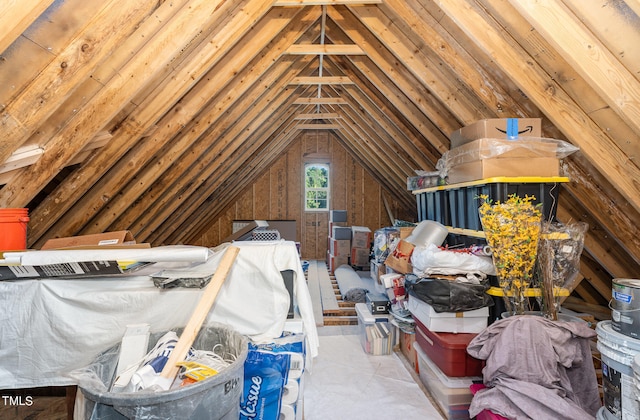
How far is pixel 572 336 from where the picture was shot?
185 cm

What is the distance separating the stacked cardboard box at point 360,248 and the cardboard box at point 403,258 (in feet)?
8.80

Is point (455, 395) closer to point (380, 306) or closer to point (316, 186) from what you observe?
point (380, 306)

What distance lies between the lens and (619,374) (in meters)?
1.53

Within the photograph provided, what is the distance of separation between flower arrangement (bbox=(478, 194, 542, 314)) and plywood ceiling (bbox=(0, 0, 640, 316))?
50 cm

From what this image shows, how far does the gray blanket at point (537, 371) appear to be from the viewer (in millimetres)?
1679

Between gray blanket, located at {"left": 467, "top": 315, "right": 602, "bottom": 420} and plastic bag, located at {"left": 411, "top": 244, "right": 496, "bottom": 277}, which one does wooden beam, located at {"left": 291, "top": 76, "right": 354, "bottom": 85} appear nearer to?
plastic bag, located at {"left": 411, "top": 244, "right": 496, "bottom": 277}

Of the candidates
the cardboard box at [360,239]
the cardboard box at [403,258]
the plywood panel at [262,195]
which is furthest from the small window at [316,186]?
the cardboard box at [403,258]

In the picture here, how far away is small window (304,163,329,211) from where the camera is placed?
7969 millimetres

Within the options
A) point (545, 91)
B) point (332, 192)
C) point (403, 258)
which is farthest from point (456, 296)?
point (332, 192)

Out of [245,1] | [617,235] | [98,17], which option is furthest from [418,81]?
[98,17]

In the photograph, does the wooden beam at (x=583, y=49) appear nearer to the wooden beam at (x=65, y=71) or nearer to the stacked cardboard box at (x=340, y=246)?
the wooden beam at (x=65, y=71)

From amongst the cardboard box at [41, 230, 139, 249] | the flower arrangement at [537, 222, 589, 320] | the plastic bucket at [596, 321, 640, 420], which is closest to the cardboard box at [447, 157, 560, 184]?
the flower arrangement at [537, 222, 589, 320]

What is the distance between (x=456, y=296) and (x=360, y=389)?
40.4 inches

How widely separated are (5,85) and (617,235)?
3.63 metres
